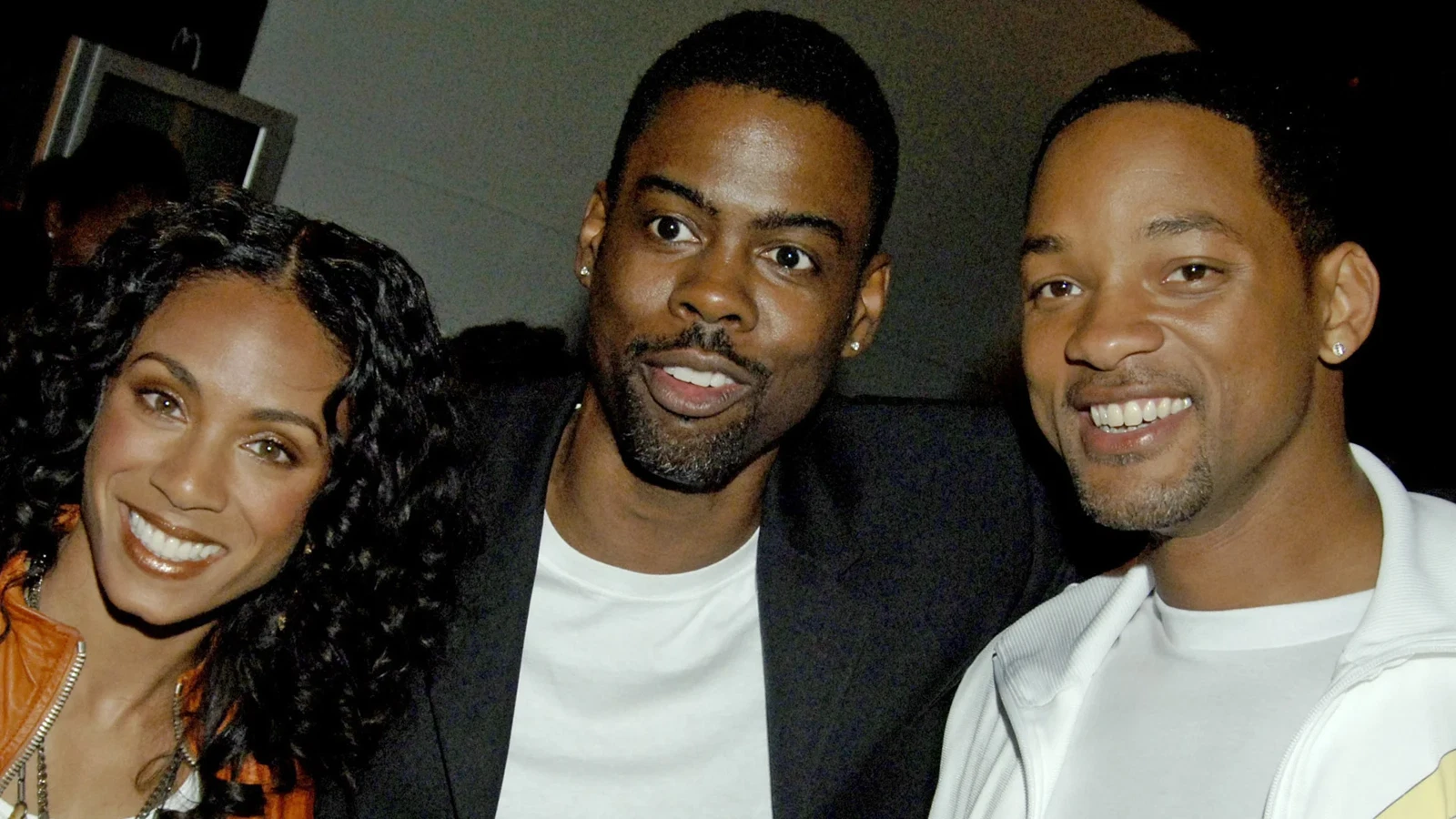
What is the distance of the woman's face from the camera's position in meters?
1.63

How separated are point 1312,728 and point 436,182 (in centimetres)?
320

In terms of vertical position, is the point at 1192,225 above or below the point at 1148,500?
above

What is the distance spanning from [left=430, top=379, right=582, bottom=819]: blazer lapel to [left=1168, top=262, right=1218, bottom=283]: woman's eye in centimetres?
106

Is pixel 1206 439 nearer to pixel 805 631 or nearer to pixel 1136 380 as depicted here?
pixel 1136 380

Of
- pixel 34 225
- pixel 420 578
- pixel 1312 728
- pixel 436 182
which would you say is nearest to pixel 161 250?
pixel 420 578

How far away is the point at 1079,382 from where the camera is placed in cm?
171

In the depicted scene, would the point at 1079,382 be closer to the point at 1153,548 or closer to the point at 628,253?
the point at 1153,548

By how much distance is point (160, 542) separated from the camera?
1630mm

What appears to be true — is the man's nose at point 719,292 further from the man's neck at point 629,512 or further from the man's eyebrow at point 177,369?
the man's eyebrow at point 177,369

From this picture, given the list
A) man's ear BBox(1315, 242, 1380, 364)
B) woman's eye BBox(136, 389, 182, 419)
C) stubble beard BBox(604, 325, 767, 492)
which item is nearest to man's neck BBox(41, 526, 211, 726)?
woman's eye BBox(136, 389, 182, 419)

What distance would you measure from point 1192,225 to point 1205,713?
658mm

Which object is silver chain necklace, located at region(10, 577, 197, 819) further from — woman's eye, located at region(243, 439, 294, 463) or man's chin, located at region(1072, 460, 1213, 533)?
man's chin, located at region(1072, 460, 1213, 533)

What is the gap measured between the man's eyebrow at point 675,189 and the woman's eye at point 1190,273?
28.4 inches

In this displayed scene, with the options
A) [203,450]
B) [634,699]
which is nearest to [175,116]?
[203,450]
